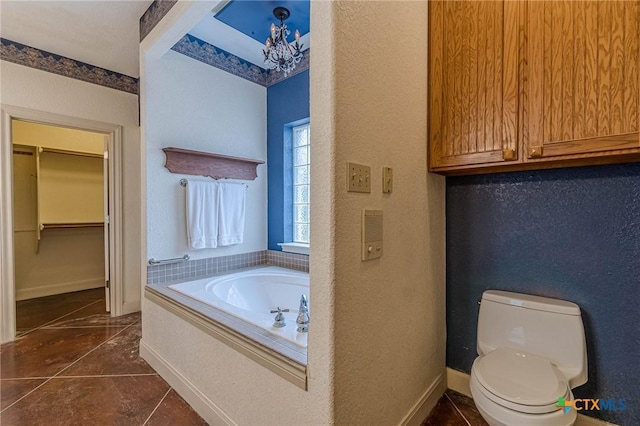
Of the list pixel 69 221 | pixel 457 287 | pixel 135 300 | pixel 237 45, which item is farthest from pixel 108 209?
pixel 457 287

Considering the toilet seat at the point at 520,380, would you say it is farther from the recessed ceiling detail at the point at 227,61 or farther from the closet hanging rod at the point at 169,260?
the recessed ceiling detail at the point at 227,61

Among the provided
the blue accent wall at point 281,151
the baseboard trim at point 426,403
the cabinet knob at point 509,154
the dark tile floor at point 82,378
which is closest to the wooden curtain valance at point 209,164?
the blue accent wall at point 281,151

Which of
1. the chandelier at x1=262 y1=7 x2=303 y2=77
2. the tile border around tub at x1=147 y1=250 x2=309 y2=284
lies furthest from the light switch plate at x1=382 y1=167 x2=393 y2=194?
the tile border around tub at x1=147 y1=250 x2=309 y2=284

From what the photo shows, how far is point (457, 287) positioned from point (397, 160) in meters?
0.97

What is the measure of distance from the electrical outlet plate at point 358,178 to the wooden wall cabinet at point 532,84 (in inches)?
24.6

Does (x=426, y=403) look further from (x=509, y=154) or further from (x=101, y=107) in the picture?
(x=101, y=107)

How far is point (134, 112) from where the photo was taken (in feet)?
10.4

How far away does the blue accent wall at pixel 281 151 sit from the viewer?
9.43 feet

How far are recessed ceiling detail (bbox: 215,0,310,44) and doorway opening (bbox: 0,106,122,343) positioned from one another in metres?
1.69

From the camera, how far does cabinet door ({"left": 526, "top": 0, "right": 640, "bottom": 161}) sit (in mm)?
1109

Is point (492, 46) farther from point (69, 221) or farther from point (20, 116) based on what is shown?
point (69, 221)

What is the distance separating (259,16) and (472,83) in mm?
1663

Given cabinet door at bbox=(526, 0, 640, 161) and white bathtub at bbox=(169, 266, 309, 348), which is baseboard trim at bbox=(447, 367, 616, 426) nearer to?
white bathtub at bbox=(169, 266, 309, 348)

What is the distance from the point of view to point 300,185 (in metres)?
2.97
